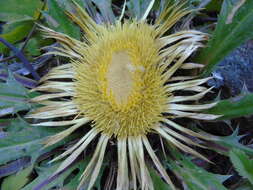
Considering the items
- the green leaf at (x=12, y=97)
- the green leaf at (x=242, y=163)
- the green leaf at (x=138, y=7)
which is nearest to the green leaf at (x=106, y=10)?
the green leaf at (x=138, y=7)

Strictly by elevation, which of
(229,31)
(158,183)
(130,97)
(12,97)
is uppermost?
(229,31)

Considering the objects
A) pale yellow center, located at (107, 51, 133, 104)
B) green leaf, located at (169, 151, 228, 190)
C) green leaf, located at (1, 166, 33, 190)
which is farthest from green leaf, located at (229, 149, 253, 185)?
green leaf, located at (1, 166, 33, 190)

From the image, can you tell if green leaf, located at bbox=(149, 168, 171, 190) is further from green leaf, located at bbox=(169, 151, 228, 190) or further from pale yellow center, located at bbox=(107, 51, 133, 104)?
pale yellow center, located at bbox=(107, 51, 133, 104)

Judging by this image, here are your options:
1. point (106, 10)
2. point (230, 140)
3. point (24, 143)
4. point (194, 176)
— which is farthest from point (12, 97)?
point (230, 140)

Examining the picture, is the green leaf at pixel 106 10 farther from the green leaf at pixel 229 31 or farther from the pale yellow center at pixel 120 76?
the green leaf at pixel 229 31

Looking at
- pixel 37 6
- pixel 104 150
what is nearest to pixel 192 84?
pixel 104 150

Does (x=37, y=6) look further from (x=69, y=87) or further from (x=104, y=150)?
(x=104, y=150)

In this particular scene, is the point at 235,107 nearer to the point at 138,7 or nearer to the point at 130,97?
the point at 130,97
